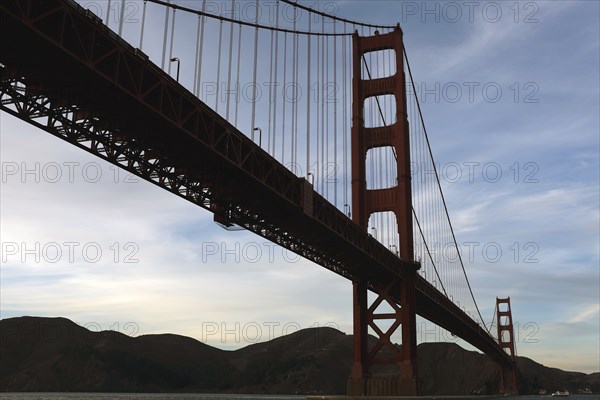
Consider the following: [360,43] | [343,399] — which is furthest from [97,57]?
[360,43]

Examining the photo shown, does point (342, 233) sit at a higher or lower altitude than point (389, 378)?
higher

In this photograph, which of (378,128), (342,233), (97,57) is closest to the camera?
(97,57)

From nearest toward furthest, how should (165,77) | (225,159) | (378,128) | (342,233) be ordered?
1. (165,77)
2. (225,159)
3. (342,233)
4. (378,128)

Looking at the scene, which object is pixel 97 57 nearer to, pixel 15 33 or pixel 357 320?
pixel 15 33

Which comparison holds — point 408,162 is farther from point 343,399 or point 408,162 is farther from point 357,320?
point 343,399

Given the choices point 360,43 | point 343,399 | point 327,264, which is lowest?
point 343,399

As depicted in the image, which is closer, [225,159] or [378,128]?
[225,159]

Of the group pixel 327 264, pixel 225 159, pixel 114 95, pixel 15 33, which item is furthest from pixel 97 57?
pixel 327 264
